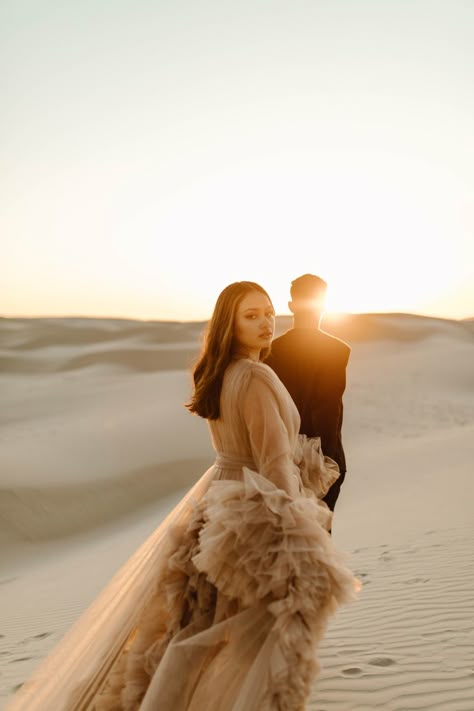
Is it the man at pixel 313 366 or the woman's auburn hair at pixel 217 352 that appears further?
the man at pixel 313 366

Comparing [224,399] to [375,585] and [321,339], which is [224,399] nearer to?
[321,339]

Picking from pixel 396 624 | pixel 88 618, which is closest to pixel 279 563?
pixel 88 618

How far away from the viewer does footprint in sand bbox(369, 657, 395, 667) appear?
4.29m

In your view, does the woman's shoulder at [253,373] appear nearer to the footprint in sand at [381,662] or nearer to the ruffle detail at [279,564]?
the ruffle detail at [279,564]

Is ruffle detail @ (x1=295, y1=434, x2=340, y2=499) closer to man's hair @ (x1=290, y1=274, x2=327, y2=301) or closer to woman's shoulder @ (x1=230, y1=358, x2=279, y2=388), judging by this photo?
woman's shoulder @ (x1=230, y1=358, x2=279, y2=388)

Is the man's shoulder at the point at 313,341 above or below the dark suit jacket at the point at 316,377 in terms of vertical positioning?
above

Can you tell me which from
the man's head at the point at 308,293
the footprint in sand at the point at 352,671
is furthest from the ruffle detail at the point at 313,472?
the footprint in sand at the point at 352,671

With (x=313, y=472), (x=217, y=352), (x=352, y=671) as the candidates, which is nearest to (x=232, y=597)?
(x=217, y=352)

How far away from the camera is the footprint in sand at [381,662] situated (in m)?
4.29

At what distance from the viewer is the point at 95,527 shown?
41.6 feet

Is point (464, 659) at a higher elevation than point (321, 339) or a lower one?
lower

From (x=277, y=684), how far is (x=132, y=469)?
13297mm

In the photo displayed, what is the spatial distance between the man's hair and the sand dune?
33.8 inches

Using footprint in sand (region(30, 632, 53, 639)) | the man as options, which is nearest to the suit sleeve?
the man
